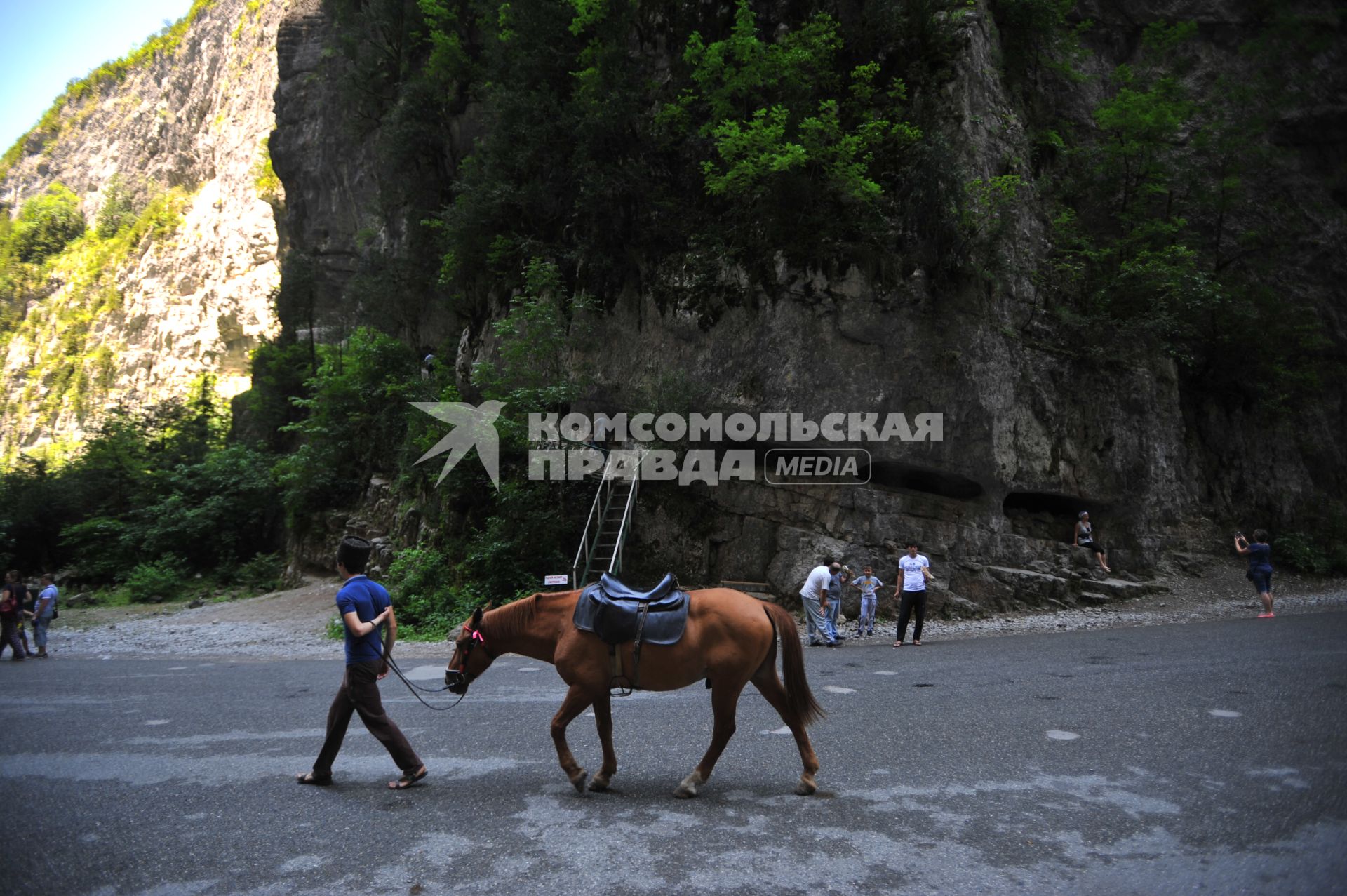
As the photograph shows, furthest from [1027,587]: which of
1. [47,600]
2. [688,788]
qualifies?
[47,600]

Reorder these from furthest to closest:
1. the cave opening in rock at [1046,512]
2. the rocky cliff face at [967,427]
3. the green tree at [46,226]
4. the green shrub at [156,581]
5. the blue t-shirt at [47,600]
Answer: the green tree at [46,226], the green shrub at [156,581], the cave opening in rock at [1046,512], the rocky cliff face at [967,427], the blue t-shirt at [47,600]

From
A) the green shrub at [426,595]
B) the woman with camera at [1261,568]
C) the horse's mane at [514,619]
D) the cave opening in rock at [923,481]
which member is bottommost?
the green shrub at [426,595]

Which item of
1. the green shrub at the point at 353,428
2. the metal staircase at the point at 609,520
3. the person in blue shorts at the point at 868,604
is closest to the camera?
the person in blue shorts at the point at 868,604

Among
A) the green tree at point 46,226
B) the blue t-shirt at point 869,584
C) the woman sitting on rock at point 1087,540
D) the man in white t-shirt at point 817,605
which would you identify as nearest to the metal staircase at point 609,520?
the man in white t-shirt at point 817,605

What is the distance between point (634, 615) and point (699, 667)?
0.57 m

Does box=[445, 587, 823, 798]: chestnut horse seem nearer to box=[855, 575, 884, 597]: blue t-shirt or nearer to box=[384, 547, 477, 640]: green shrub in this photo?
box=[855, 575, 884, 597]: blue t-shirt

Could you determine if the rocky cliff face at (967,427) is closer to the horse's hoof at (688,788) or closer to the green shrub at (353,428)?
the green shrub at (353,428)

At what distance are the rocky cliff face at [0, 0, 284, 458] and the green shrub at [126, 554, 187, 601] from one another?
18.7m

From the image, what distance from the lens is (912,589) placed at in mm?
11297

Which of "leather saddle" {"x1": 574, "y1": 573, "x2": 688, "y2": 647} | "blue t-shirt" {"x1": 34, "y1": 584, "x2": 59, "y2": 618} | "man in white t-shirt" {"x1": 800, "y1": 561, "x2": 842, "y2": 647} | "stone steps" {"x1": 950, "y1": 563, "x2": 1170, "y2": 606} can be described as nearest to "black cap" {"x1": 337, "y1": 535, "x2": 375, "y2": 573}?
"leather saddle" {"x1": 574, "y1": 573, "x2": 688, "y2": 647}

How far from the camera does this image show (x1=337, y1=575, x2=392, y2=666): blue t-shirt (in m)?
5.01

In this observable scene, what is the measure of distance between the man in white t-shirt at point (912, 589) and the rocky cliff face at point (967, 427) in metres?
2.86

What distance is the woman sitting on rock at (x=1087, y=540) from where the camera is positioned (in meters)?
15.2

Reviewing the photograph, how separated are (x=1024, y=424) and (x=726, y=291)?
6.74 m
